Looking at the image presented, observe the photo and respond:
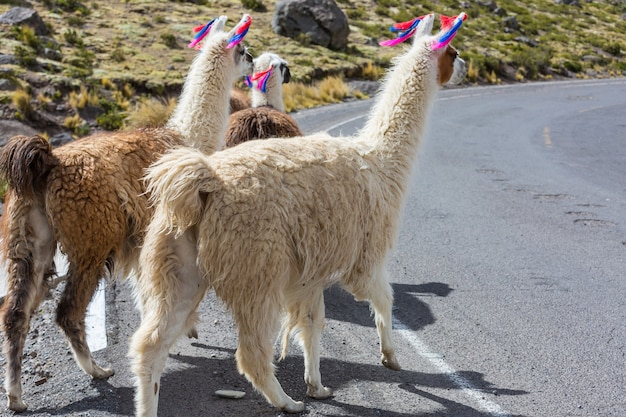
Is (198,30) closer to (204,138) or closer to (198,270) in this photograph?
(204,138)

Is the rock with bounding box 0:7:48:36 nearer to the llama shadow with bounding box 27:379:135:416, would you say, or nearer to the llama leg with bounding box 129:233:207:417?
the llama shadow with bounding box 27:379:135:416

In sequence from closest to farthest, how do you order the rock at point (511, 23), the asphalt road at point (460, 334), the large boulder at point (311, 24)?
the asphalt road at point (460, 334) → the large boulder at point (311, 24) → the rock at point (511, 23)

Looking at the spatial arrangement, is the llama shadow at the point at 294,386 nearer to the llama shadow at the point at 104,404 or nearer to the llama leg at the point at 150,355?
the llama shadow at the point at 104,404

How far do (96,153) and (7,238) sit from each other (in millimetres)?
783

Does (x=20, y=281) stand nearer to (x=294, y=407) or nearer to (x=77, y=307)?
(x=77, y=307)

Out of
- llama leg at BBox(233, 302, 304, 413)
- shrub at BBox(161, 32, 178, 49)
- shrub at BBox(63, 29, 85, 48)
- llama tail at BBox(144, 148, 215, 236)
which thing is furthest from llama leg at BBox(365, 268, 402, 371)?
shrub at BBox(161, 32, 178, 49)

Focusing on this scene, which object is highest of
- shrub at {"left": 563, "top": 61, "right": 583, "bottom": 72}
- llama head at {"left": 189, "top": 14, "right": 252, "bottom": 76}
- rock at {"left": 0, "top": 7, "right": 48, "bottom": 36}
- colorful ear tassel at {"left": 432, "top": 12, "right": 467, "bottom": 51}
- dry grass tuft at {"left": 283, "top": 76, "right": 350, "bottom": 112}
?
colorful ear tassel at {"left": 432, "top": 12, "right": 467, "bottom": 51}

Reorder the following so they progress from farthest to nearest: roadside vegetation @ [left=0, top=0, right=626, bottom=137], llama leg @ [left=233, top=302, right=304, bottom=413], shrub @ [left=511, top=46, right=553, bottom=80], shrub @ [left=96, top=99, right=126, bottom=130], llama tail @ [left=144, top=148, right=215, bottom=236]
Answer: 1. shrub @ [left=511, top=46, right=553, bottom=80]
2. roadside vegetation @ [left=0, top=0, right=626, bottom=137]
3. shrub @ [left=96, top=99, right=126, bottom=130]
4. llama leg @ [left=233, top=302, right=304, bottom=413]
5. llama tail @ [left=144, top=148, right=215, bottom=236]

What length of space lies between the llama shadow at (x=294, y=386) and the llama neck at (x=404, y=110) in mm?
1381

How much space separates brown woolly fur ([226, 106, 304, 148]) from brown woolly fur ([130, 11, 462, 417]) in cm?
190

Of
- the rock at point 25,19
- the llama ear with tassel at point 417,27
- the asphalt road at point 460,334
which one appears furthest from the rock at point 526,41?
the llama ear with tassel at point 417,27

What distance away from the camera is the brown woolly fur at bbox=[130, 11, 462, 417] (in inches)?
147

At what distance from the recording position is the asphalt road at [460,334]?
4297 mm

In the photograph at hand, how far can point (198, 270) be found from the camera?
3.88m
